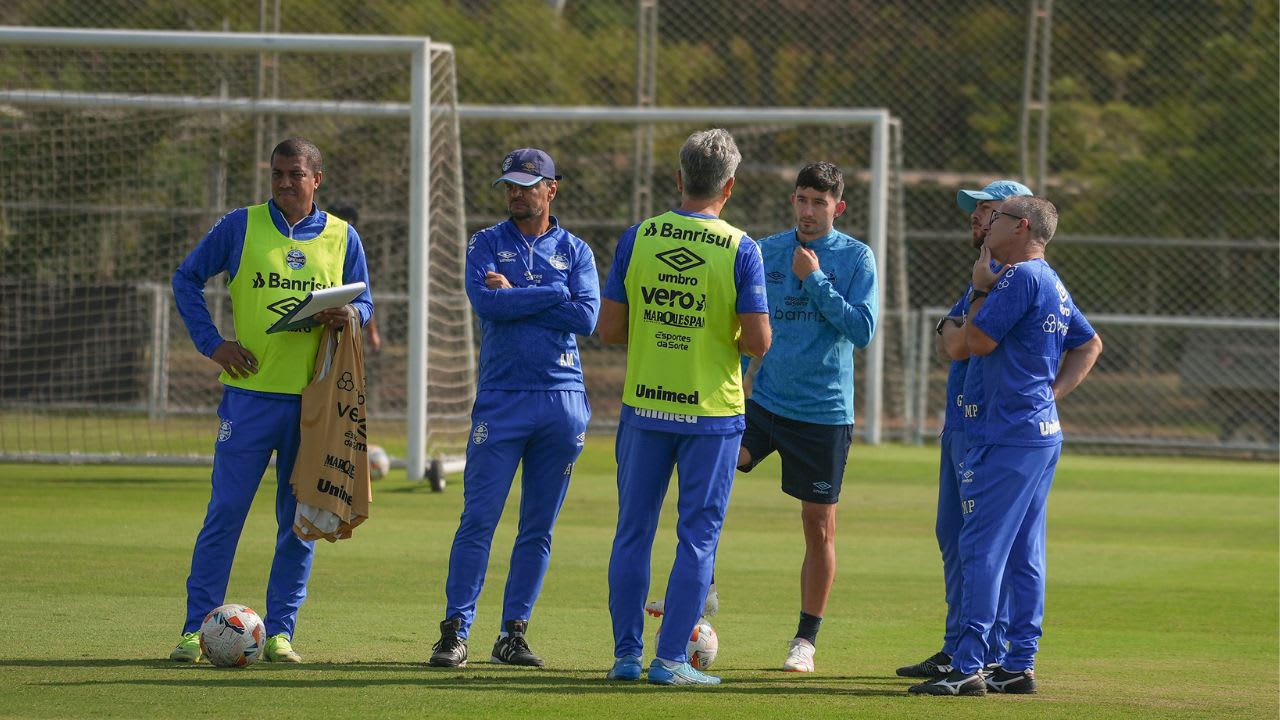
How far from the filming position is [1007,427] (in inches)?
242

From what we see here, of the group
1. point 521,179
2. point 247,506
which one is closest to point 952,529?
point 521,179

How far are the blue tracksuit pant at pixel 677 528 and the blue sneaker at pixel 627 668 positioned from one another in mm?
23

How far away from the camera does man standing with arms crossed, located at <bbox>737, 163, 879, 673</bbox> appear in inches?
273

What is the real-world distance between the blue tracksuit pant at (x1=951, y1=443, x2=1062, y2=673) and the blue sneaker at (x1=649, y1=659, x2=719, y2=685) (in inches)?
39.7

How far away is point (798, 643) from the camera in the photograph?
22.1ft

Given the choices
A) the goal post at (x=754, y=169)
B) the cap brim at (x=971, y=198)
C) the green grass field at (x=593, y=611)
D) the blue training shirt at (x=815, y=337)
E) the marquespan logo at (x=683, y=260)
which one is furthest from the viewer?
the goal post at (x=754, y=169)

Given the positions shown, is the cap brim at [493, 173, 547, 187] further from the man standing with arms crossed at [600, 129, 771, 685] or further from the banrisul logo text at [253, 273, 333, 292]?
the banrisul logo text at [253, 273, 333, 292]

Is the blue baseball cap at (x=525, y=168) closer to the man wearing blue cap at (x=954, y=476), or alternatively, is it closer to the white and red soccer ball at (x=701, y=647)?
the man wearing blue cap at (x=954, y=476)

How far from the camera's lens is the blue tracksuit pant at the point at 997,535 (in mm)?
6062

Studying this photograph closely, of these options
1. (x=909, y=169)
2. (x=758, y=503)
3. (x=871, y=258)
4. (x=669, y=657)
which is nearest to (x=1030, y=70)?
(x=909, y=169)

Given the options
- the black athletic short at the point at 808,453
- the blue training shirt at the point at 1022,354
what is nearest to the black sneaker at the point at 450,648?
the black athletic short at the point at 808,453

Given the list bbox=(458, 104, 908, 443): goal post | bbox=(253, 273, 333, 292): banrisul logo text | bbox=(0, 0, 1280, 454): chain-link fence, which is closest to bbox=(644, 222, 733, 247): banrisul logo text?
bbox=(253, 273, 333, 292): banrisul logo text

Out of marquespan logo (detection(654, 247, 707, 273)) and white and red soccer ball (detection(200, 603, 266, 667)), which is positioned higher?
marquespan logo (detection(654, 247, 707, 273))

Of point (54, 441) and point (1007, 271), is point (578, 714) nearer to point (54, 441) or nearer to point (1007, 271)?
point (1007, 271)
